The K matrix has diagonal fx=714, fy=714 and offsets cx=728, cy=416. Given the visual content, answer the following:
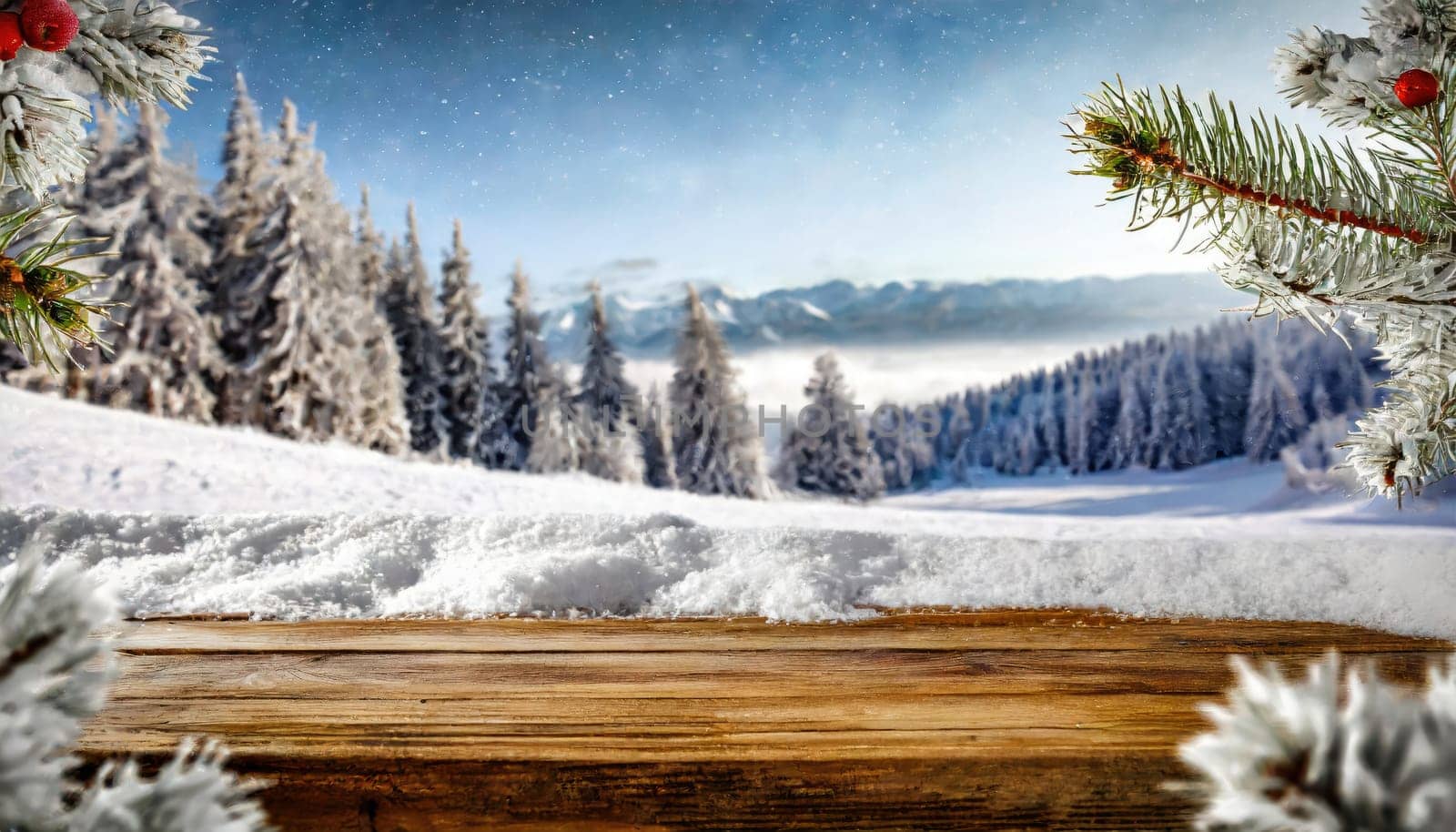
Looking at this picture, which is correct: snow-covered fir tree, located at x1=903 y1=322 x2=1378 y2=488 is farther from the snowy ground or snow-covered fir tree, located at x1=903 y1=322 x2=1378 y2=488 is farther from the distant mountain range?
the snowy ground

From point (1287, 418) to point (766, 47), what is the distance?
5.51 metres

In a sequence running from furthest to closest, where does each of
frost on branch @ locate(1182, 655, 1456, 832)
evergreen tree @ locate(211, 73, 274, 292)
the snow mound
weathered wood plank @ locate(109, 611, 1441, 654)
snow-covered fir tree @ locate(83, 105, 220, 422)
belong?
evergreen tree @ locate(211, 73, 274, 292) < snow-covered fir tree @ locate(83, 105, 220, 422) < the snow mound < weathered wood plank @ locate(109, 611, 1441, 654) < frost on branch @ locate(1182, 655, 1456, 832)

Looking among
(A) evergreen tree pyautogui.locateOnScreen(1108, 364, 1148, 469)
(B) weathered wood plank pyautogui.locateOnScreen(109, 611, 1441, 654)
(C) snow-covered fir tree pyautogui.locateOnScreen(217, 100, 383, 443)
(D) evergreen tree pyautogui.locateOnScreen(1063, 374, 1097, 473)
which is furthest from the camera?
(C) snow-covered fir tree pyautogui.locateOnScreen(217, 100, 383, 443)

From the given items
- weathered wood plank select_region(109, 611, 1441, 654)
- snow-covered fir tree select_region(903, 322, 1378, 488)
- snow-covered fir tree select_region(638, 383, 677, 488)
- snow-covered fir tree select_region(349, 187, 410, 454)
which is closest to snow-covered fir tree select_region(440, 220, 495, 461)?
snow-covered fir tree select_region(349, 187, 410, 454)

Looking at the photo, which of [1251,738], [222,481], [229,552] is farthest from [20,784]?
[222,481]

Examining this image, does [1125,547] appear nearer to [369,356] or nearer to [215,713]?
[215,713]

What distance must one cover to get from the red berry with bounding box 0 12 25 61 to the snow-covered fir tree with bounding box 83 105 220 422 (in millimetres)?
→ 9837

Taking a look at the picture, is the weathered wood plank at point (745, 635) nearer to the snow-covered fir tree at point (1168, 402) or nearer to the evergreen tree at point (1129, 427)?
the snow-covered fir tree at point (1168, 402)

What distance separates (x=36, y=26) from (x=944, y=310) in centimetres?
861

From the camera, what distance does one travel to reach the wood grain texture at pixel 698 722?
0.57 metres

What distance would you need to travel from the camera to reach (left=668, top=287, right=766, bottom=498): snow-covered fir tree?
9688 mm

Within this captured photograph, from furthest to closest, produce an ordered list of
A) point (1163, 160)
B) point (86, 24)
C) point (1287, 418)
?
point (1287, 418)
point (1163, 160)
point (86, 24)

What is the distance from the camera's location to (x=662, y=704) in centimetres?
72

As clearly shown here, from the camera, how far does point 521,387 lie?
10805 millimetres
